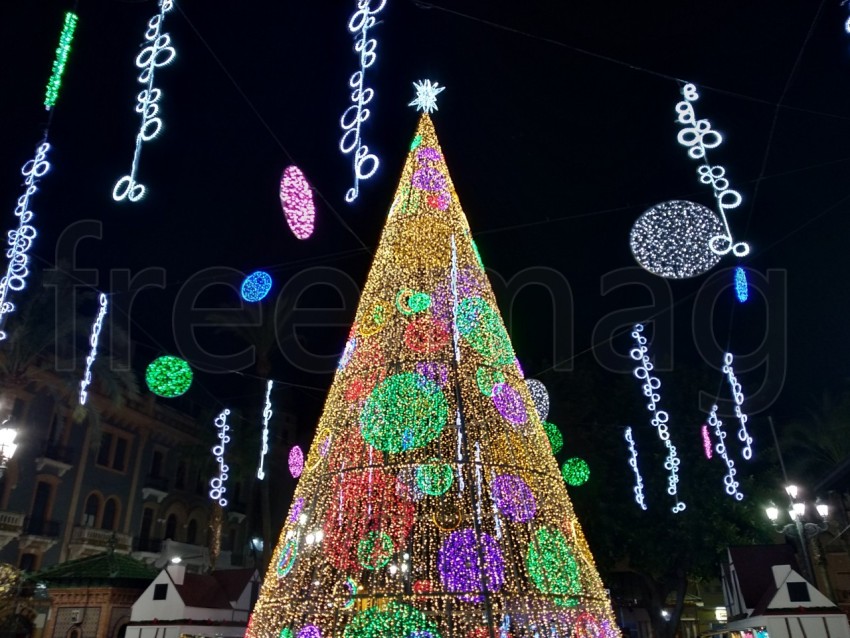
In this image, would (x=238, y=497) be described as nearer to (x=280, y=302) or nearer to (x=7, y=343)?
(x=280, y=302)

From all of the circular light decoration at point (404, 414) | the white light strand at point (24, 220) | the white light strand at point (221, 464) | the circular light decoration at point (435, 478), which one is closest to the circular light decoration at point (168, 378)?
the white light strand at point (221, 464)

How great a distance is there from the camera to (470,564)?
7926mm

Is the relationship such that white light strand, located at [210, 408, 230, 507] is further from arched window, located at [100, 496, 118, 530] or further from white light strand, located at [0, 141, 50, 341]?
white light strand, located at [0, 141, 50, 341]

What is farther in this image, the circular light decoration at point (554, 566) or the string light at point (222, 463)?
the string light at point (222, 463)

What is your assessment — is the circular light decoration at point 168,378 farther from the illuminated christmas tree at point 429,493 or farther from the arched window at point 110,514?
the arched window at point 110,514

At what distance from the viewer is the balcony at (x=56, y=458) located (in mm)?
24125

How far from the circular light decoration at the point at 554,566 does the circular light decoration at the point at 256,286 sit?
30.4 feet

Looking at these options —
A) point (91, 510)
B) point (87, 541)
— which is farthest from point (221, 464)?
point (91, 510)

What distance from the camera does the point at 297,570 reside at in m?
8.41

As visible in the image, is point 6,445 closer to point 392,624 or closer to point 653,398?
point 392,624

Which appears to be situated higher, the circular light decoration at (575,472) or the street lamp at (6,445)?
the circular light decoration at (575,472)

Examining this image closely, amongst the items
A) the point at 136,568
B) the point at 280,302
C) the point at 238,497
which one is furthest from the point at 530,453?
the point at 238,497


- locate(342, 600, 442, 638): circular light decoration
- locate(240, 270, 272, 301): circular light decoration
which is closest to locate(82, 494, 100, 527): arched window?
locate(240, 270, 272, 301): circular light decoration

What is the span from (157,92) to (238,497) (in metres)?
33.4
